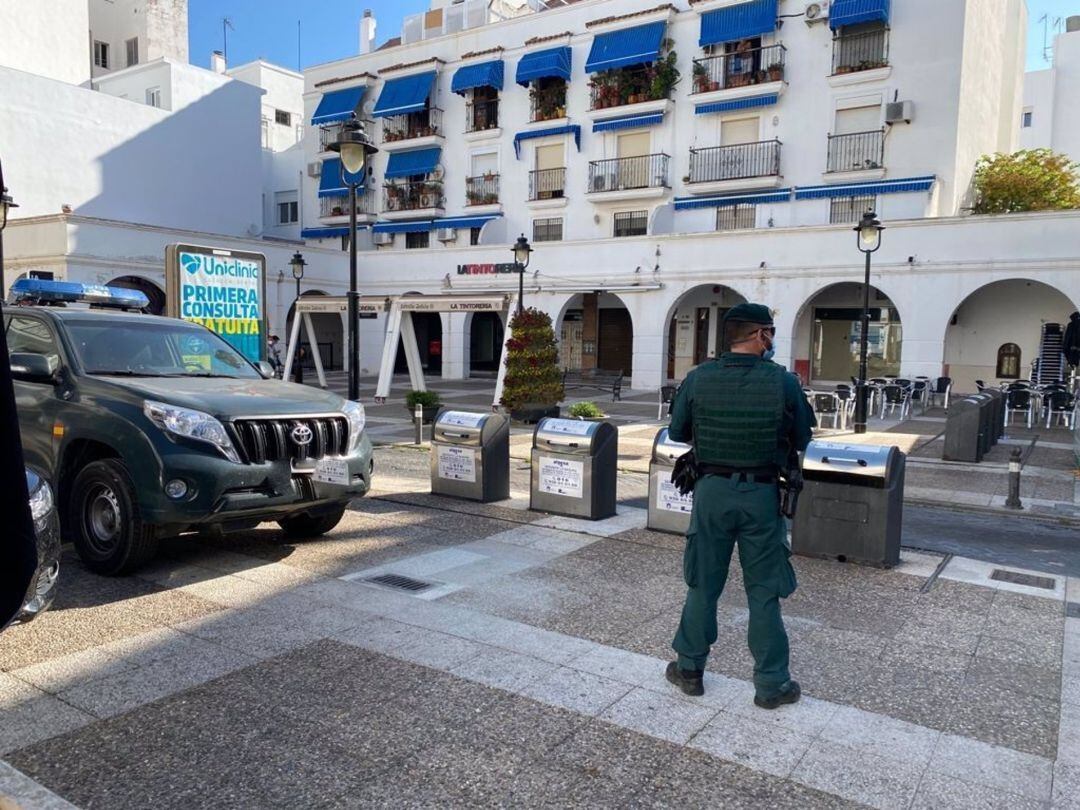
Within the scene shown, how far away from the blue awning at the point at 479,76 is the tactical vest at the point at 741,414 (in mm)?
31349

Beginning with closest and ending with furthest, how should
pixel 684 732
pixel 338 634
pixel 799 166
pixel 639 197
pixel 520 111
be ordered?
pixel 684 732 < pixel 338 634 < pixel 799 166 < pixel 639 197 < pixel 520 111

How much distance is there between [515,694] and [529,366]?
12838 millimetres

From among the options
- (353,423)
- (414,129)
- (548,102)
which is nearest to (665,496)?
(353,423)

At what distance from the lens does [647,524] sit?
763 centimetres

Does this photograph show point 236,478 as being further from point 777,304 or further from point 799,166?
point 799,166

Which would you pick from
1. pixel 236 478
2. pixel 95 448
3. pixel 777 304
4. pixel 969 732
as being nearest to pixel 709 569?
pixel 969 732

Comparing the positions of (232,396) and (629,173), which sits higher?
(629,173)

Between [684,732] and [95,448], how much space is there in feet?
15.4

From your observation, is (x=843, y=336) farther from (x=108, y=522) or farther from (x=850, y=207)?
(x=108, y=522)

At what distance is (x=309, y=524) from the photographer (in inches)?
275

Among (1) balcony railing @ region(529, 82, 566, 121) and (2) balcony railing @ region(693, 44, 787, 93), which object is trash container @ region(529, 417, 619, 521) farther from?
(1) balcony railing @ region(529, 82, 566, 121)

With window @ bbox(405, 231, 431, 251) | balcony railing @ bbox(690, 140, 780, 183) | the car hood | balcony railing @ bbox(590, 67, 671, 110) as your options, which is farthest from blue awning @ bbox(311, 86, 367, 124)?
the car hood

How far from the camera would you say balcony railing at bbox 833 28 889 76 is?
25.6m

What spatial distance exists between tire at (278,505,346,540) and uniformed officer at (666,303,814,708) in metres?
3.87
